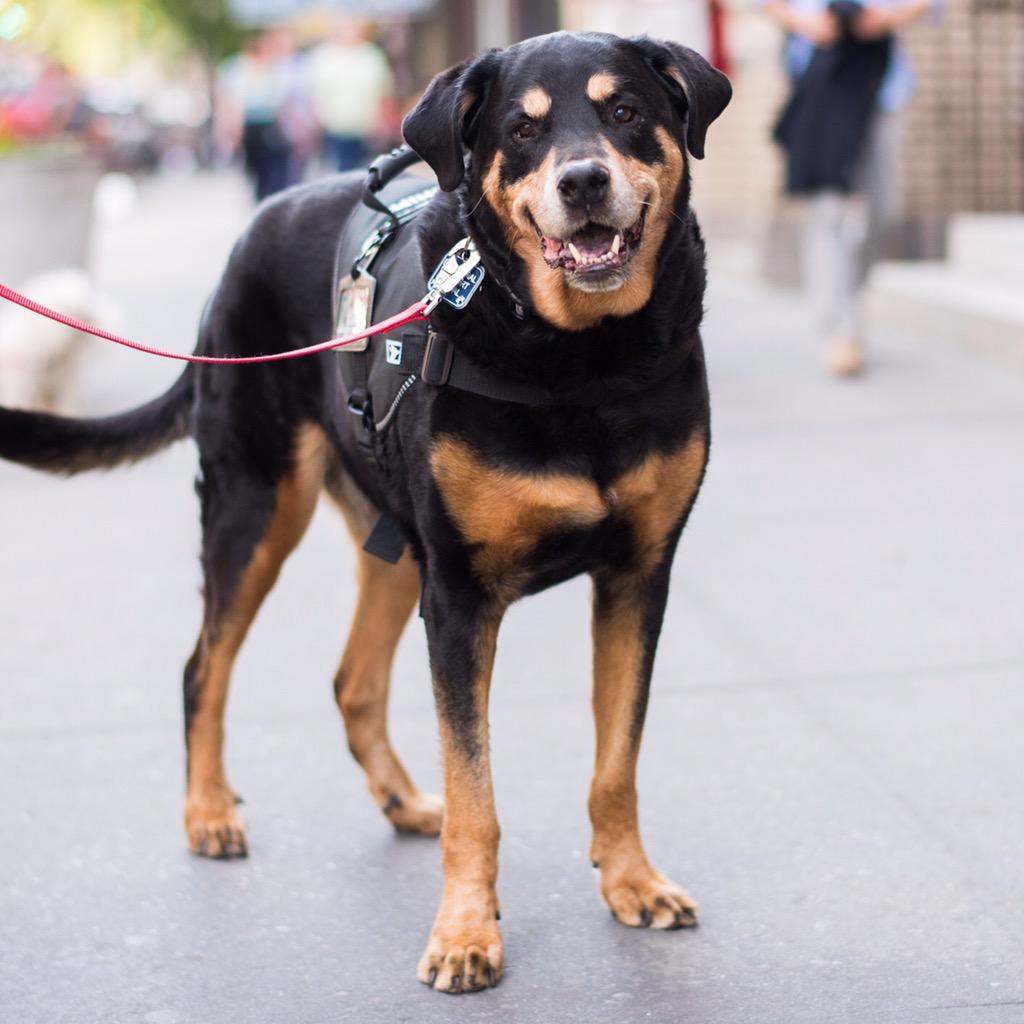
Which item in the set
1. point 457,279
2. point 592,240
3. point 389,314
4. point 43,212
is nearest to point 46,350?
point 43,212

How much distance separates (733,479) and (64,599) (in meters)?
2.97

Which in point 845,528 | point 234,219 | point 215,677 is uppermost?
point 215,677

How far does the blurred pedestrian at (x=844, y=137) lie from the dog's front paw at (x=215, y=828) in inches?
249

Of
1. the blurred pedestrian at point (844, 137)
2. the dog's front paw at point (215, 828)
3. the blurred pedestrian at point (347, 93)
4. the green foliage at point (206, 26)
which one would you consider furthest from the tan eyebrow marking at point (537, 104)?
the green foliage at point (206, 26)

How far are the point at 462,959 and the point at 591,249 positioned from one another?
1367 millimetres

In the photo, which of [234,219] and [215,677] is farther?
[234,219]

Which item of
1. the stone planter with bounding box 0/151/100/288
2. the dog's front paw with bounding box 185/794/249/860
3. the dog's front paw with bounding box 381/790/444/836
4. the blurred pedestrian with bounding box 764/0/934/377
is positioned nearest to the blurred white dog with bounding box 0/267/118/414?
the stone planter with bounding box 0/151/100/288

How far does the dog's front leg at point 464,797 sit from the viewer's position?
11.1ft

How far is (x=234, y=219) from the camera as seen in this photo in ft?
87.0

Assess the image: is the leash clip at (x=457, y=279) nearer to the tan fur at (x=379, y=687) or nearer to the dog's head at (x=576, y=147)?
the dog's head at (x=576, y=147)

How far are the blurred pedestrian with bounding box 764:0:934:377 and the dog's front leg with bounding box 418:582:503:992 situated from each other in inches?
262

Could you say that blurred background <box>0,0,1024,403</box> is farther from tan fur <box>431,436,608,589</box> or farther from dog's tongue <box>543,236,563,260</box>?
dog's tongue <box>543,236,563,260</box>

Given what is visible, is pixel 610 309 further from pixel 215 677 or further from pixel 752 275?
pixel 752 275

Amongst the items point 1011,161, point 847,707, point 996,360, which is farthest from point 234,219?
point 847,707
